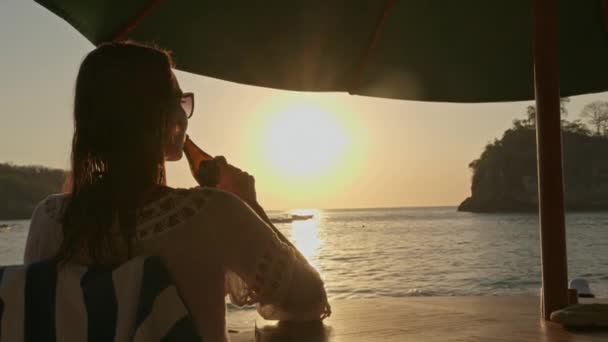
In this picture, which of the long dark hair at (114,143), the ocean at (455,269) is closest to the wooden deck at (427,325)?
the long dark hair at (114,143)

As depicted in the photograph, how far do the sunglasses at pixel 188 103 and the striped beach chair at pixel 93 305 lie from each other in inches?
16.2

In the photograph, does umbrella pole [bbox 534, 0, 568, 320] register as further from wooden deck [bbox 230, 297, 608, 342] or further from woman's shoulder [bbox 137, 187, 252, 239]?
woman's shoulder [bbox 137, 187, 252, 239]

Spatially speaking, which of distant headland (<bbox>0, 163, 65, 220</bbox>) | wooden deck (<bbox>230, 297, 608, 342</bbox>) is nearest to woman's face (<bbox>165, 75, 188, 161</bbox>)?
wooden deck (<bbox>230, 297, 608, 342</bbox>)

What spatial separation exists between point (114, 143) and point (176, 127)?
152mm

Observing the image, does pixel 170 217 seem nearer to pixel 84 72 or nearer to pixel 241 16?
pixel 84 72

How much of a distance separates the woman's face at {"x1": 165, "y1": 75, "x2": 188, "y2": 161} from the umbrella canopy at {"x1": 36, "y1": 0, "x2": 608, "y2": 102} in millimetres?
1156

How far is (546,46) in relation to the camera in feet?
6.29

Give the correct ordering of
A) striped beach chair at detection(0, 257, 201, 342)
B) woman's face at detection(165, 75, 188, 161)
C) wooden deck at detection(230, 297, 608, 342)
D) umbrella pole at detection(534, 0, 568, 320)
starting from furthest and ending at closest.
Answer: umbrella pole at detection(534, 0, 568, 320) → wooden deck at detection(230, 297, 608, 342) → woman's face at detection(165, 75, 188, 161) → striped beach chair at detection(0, 257, 201, 342)

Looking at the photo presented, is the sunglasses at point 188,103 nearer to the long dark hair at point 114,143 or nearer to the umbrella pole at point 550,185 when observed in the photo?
the long dark hair at point 114,143

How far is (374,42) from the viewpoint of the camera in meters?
2.69

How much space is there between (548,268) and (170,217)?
1213 mm

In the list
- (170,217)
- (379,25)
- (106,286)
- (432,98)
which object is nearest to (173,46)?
(379,25)

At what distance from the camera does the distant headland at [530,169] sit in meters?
79.4

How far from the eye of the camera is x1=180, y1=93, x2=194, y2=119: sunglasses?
1248mm
